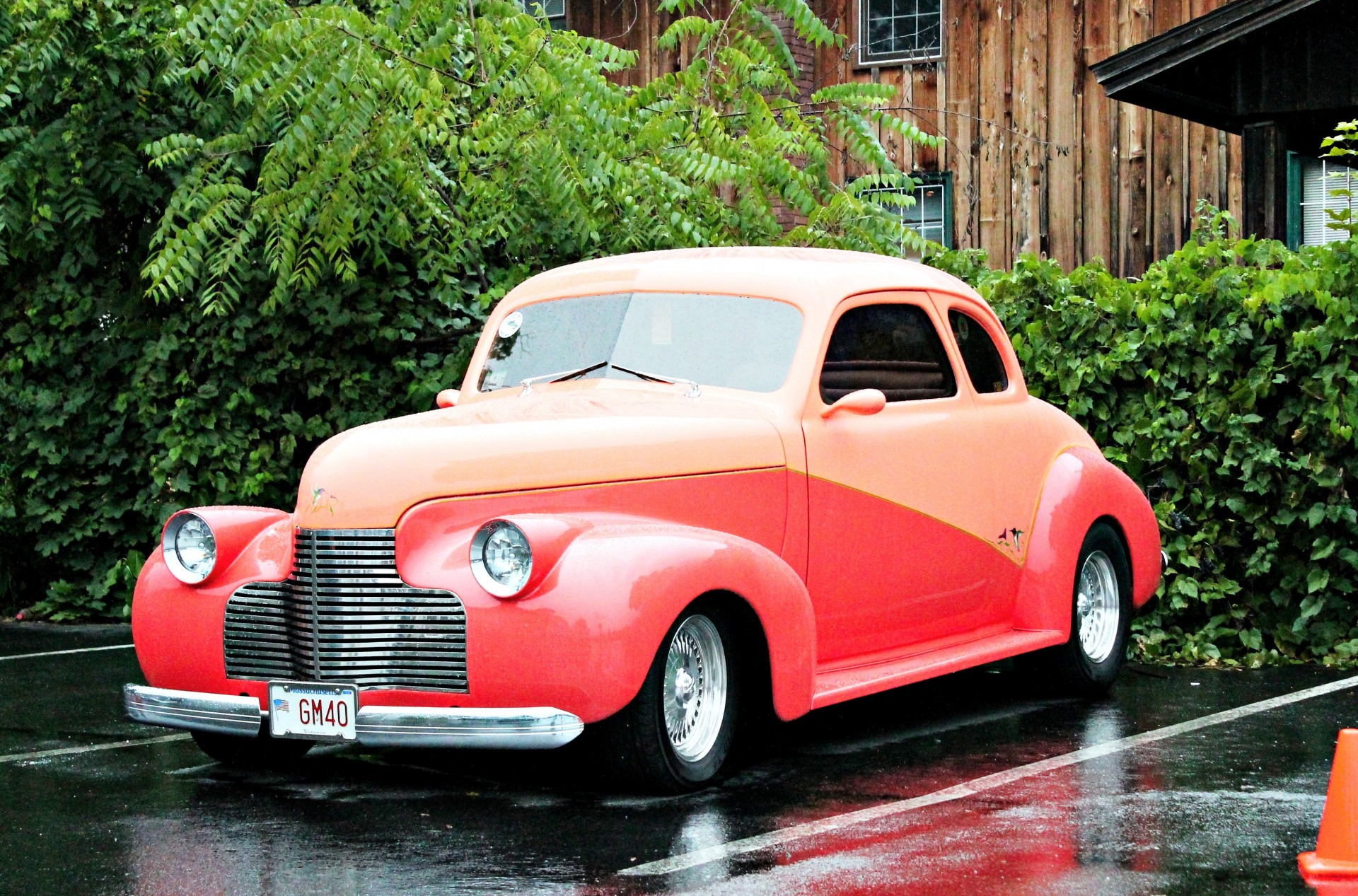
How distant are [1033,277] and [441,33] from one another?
356 centimetres

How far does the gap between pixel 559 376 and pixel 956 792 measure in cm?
Answer: 242

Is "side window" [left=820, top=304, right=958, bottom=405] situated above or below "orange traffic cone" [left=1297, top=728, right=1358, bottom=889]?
above

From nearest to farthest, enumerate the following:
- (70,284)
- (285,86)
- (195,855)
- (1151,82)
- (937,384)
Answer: (195,855) → (937,384) → (285,86) → (70,284) → (1151,82)

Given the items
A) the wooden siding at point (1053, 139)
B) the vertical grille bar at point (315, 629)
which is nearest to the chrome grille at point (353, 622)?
the vertical grille bar at point (315, 629)

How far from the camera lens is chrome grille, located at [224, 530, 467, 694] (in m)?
6.33

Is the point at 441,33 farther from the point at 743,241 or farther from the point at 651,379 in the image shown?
the point at 651,379

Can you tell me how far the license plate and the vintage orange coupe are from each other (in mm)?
10

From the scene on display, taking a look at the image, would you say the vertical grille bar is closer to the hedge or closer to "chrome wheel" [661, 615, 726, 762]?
"chrome wheel" [661, 615, 726, 762]

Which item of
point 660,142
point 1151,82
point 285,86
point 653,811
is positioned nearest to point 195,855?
point 653,811

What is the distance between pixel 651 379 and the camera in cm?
755

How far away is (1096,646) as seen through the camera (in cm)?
891

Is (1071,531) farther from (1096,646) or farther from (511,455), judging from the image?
(511,455)

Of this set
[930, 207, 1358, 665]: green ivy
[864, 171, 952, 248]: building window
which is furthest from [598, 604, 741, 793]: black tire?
[864, 171, 952, 248]: building window

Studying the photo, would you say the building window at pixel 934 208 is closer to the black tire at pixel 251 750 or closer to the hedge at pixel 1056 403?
the hedge at pixel 1056 403
